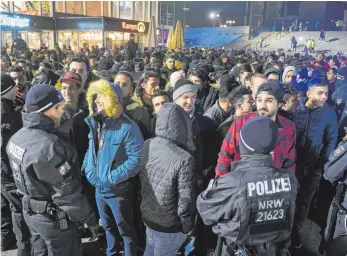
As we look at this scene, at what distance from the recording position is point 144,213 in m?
2.99

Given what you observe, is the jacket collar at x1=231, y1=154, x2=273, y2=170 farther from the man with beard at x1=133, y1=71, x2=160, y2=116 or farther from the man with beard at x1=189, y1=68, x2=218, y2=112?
the man with beard at x1=189, y1=68, x2=218, y2=112

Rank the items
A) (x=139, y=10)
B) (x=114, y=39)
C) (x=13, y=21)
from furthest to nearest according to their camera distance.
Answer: (x=139, y=10) < (x=114, y=39) < (x=13, y=21)

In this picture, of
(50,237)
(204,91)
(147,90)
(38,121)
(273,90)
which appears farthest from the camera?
(204,91)

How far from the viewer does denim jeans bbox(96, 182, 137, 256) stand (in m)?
3.34

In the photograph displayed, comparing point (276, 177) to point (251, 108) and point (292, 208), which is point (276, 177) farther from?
point (251, 108)

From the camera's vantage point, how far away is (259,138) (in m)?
2.38

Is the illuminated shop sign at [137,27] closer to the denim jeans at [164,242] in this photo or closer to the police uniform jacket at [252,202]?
the denim jeans at [164,242]

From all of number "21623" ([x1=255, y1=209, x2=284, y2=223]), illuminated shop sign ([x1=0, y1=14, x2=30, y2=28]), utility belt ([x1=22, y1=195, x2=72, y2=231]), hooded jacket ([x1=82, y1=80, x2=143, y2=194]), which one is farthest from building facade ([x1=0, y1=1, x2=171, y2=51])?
number "21623" ([x1=255, y1=209, x2=284, y2=223])

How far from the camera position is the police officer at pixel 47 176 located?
262 centimetres

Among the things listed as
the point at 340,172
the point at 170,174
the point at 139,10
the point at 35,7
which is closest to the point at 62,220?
the point at 170,174

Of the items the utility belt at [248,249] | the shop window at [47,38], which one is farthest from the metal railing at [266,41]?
the utility belt at [248,249]

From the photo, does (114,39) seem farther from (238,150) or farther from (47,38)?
(238,150)

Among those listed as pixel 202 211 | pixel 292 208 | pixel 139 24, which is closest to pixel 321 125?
pixel 292 208

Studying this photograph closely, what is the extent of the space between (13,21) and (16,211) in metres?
19.9
